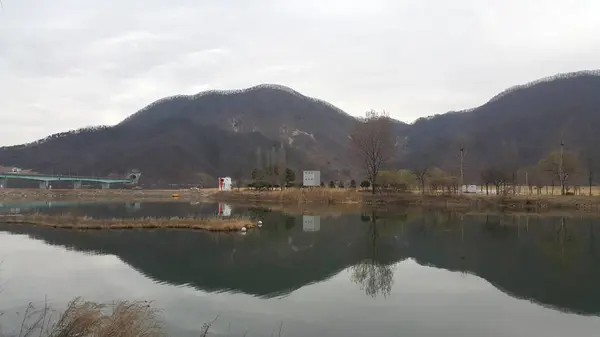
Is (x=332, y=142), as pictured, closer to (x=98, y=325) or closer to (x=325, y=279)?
(x=325, y=279)

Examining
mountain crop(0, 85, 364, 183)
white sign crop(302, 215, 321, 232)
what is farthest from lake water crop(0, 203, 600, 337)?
mountain crop(0, 85, 364, 183)

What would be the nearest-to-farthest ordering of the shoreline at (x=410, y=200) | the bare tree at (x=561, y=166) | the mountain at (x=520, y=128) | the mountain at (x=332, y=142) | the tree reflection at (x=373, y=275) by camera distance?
the tree reflection at (x=373, y=275)
the shoreline at (x=410, y=200)
the bare tree at (x=561, y=166)
the mountain at (x=520, y=128)
the mountain at (x=332, y=142)

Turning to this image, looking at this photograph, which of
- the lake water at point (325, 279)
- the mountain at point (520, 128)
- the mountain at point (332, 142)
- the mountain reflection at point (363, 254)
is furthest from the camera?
the mountain at point (332, 142)

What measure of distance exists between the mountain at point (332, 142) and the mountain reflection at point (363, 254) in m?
72.7

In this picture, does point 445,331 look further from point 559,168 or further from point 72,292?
point 559,168

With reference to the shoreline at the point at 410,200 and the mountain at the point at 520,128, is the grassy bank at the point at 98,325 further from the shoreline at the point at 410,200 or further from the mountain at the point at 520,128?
the mountain at the point at 520,128

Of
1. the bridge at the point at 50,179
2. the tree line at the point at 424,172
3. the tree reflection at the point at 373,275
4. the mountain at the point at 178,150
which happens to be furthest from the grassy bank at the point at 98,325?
the mountain at the point at 178,150

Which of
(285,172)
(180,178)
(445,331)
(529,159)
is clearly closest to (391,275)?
(445,331)

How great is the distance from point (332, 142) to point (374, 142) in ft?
415

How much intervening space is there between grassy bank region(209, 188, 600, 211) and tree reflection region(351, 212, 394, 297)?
31814 millimetres

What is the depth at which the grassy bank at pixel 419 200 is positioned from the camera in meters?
47.6

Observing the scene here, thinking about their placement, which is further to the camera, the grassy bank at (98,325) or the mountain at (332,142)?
the mountain at (332,142)

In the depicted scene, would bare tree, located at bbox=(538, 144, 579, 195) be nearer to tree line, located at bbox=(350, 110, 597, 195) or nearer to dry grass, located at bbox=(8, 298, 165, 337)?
tree line, located at bbox=(350, 110, 597, 195)

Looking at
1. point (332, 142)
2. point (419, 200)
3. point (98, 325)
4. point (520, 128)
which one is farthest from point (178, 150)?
point (98, 325)
